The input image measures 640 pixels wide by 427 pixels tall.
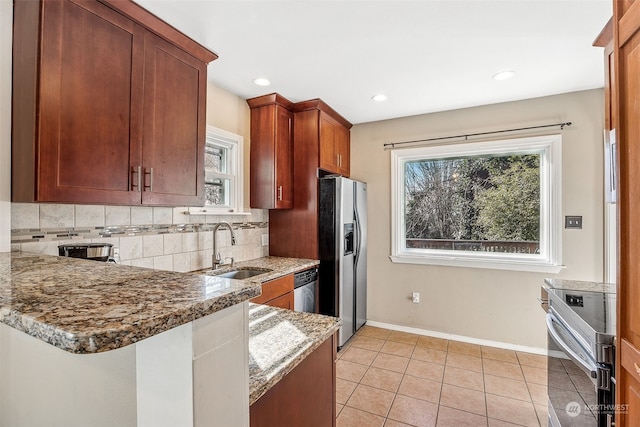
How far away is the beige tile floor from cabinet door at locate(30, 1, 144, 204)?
6.69ft

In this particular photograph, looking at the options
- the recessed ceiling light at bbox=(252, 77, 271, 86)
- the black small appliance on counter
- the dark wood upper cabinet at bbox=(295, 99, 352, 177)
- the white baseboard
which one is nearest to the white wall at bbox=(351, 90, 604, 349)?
the white baseboard

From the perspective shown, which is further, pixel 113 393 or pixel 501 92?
pixel 501 92

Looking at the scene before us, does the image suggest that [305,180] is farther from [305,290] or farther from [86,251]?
[86,251]

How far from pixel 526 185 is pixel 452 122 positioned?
3.23ft

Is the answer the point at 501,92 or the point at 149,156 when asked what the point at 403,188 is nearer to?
the point at 501,92

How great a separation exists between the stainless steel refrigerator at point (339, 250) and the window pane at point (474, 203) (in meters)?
0.79

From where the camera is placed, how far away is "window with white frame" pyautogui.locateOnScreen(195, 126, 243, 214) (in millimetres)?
2635

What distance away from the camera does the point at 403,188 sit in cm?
355

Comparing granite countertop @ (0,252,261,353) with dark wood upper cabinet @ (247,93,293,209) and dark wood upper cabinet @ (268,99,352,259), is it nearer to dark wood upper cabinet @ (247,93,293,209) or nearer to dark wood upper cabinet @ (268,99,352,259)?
dark wood upper cabinet @ (247,93,293,209)

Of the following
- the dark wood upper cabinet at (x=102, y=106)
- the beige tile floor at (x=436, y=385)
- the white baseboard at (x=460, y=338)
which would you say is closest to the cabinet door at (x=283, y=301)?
the beige tile floor at (x=436, y=385)

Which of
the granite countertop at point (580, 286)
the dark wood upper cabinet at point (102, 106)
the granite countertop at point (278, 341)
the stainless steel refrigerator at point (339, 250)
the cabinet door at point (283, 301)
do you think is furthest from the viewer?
the stainless steel refrigerator at point (339, 250)

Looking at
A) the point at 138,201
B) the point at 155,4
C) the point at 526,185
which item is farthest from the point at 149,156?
the point at 526,185

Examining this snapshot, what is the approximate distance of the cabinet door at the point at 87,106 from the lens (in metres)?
1.29

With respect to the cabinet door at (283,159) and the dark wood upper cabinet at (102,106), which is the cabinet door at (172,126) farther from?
the cabinet door at (283,159)
